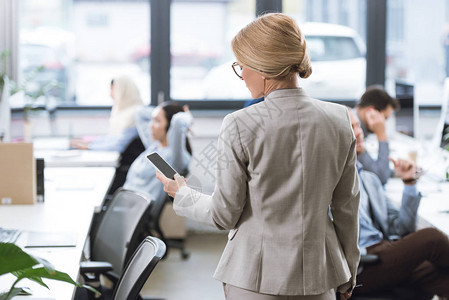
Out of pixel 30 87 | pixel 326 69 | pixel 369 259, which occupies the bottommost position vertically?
pixel 369 259

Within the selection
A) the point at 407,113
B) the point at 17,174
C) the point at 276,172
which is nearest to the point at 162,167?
the point at 276,172

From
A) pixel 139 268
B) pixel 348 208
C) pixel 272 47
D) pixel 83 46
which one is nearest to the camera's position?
pixel 272 47

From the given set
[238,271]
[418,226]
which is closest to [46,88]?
[418,226]

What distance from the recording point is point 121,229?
321 centimetres

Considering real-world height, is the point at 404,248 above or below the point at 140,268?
below

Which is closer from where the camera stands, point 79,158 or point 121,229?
point 121,229

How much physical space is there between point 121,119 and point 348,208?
12.8 ft

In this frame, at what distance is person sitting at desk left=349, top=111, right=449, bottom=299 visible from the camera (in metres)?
3.05

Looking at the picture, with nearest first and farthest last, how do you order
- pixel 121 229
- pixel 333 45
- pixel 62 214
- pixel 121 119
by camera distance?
pixel 121 229, pixel 62 214, pixel 121 119, pixel 333 45

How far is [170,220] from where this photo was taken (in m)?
5.69

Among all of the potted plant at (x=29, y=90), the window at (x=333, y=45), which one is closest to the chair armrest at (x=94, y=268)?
the potted plant at (x=29, y=90)

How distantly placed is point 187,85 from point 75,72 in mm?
1023

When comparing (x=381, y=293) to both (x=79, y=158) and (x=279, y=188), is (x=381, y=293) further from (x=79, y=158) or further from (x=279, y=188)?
(x=79, y=158)

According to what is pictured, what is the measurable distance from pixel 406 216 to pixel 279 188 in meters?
1.66
